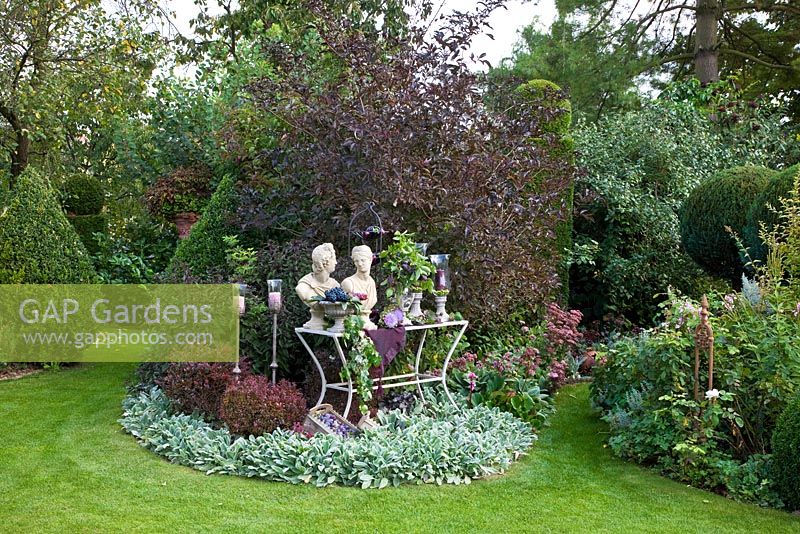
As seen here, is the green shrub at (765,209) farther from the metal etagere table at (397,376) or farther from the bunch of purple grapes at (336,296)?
the bunch of purple grapes at (336,296)

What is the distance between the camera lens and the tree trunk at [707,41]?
12305mm

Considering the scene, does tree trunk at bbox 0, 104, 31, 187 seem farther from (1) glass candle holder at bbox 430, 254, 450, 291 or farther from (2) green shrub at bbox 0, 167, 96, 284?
(1) glass candle holder at bbox 430, 254, 450, 291

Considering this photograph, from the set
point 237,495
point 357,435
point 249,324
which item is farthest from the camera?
point 249,324

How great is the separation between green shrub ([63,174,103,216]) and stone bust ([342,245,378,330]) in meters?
5.48

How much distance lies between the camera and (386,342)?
5.26 meters

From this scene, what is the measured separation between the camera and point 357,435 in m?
5.04

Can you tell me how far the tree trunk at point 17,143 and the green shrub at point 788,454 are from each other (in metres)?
9.86

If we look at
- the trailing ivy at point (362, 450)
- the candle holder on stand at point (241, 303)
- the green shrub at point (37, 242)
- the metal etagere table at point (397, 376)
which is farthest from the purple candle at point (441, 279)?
the green shrub at point (37, 242)

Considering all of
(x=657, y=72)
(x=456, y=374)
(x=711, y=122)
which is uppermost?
(x=657, y=72)

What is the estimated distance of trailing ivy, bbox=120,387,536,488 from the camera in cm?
444

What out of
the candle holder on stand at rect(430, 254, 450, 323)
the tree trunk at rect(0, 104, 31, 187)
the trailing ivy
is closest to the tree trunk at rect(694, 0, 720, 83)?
the candle holder on stand at rect(430, 254, 450, 323)

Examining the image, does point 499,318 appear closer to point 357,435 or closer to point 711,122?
point 357,435

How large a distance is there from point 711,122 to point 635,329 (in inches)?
148

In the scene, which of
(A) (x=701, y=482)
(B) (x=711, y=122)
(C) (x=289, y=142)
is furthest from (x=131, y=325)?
(B) (x=711, y=122)
